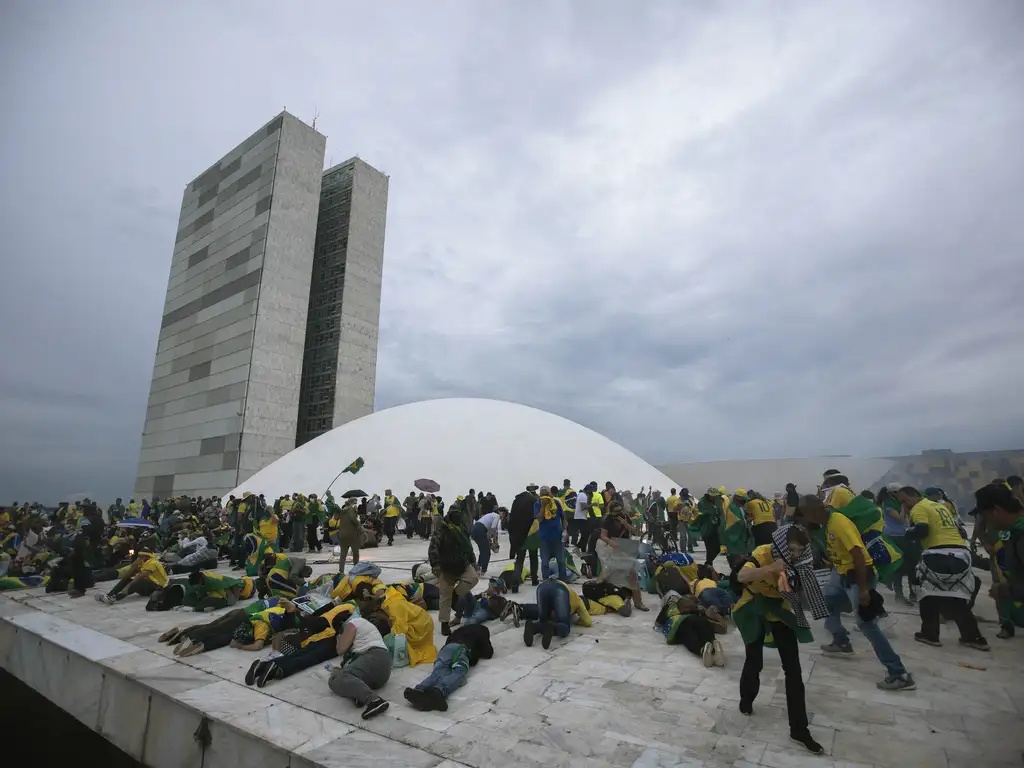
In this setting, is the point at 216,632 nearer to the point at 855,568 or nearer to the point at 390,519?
the point at 855,568

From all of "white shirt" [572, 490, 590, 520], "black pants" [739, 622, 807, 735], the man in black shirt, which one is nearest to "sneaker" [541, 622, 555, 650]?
the man in black shirt

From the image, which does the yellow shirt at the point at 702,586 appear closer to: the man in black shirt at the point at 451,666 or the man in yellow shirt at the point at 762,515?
the man in yellow shirt at the point at 762,515

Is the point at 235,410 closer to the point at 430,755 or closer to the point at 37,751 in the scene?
the point at 37,751

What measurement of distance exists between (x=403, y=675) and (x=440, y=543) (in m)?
1.40

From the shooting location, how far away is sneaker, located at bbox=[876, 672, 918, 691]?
159 inches

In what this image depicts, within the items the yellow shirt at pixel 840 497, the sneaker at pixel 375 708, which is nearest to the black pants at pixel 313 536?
the sneaker at pixel 375 708

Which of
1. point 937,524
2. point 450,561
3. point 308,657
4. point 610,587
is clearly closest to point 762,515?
point 937,524

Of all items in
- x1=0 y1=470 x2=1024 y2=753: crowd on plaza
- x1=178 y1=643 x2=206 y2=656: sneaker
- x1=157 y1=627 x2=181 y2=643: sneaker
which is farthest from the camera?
x1=157 y1=627 x2=181 y2=643: sneaker

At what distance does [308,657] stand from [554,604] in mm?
2713

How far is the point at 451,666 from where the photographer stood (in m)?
4.44

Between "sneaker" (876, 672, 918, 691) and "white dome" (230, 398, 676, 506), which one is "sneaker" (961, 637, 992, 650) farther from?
"white dome" (230, 398, 676, 506)

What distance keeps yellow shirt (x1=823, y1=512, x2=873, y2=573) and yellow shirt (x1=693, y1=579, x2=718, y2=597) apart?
2.31m

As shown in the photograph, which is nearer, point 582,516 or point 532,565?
point 532,565

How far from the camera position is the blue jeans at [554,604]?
5.82 m
